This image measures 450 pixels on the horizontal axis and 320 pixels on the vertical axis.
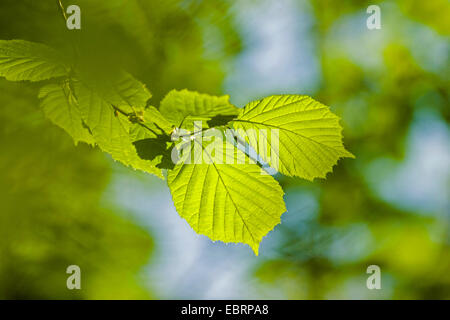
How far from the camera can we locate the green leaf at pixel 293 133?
65 cm

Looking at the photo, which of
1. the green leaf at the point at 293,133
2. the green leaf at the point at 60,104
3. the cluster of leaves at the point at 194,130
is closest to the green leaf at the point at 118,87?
the cluster of leaves at the point at 194,130

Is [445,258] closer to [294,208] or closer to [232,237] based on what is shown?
[294,208]

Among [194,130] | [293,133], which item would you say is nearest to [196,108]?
[194,130]

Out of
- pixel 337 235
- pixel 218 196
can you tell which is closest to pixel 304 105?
pixel 218 196

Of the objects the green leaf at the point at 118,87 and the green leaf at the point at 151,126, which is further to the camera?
the green leaf at the point at 151,126

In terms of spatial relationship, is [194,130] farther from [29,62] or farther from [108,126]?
[29,62]

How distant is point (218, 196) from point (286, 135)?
0.18 m

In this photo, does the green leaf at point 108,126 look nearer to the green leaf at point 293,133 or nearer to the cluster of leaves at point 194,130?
the cluster of leaves at point 194,130

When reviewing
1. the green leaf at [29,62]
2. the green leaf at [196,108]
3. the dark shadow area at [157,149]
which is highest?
the green leaf at [29,62]

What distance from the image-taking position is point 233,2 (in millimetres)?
4148

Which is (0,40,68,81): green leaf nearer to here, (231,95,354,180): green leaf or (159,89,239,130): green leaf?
(159,89,239,130): green leaf

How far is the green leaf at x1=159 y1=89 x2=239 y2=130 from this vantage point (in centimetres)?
52

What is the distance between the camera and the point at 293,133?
679 mm

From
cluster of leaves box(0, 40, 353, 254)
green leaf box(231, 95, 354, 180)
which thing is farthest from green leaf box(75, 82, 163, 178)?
green leaf box(231, 95, 354, 180)
